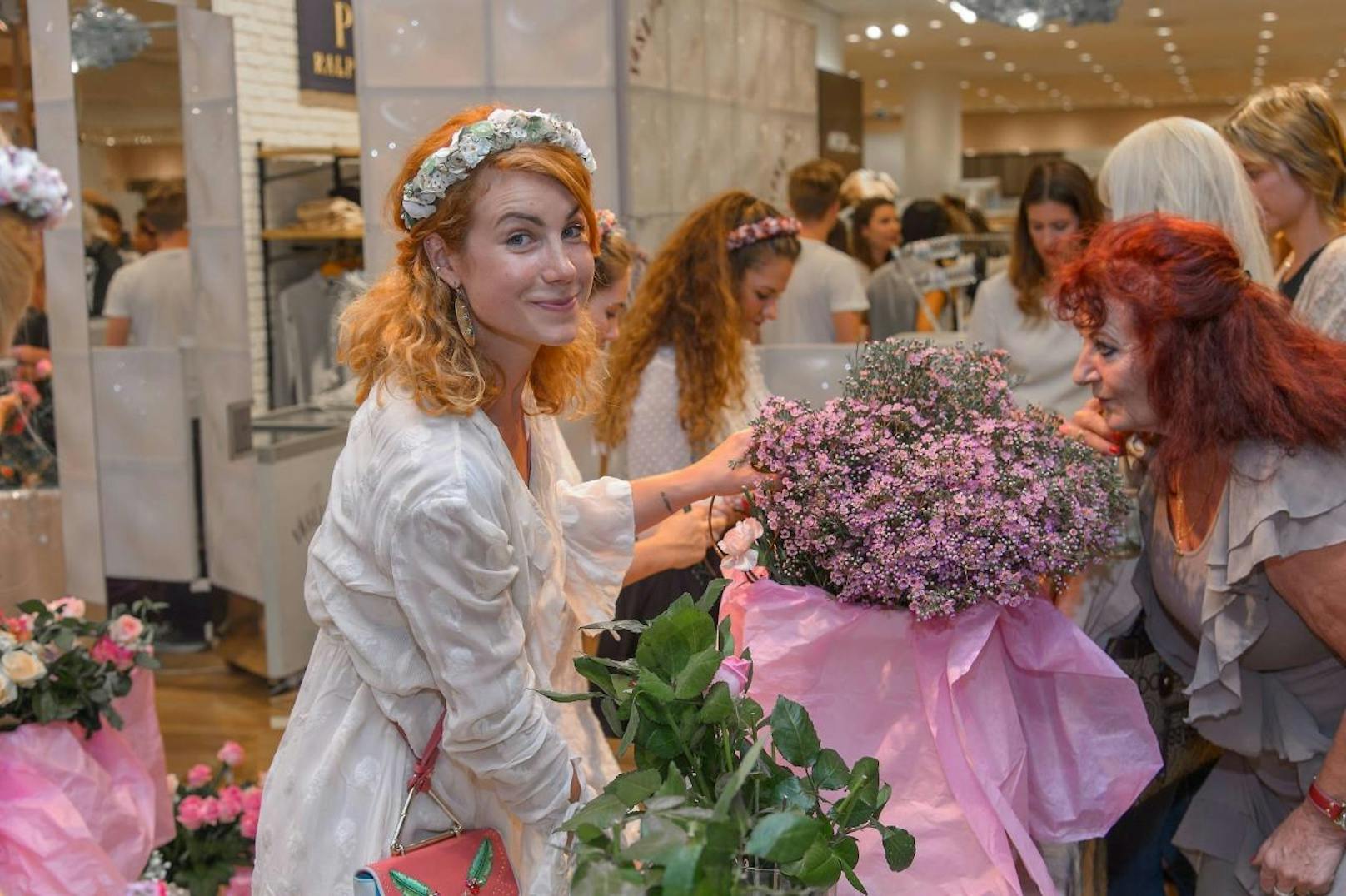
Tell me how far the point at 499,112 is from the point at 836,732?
806 mm

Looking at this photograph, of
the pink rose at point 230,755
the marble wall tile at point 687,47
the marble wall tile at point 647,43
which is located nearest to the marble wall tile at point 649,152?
the marble wall tile at point 647,43

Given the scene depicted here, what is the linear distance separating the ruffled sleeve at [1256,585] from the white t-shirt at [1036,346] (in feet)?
5.26

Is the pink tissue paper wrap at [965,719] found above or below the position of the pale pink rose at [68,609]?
above

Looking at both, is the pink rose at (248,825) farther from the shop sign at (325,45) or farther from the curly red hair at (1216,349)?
the shop sign at (325,45)

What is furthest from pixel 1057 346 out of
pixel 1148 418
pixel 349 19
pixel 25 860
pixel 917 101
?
pixel 917 101

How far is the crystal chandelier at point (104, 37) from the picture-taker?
427 centimetres

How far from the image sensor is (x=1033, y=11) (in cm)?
649

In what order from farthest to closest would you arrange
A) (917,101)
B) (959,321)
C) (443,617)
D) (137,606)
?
(917,101) < (959,321) < (137,606) < (443,617)

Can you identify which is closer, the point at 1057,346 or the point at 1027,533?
the point at 1027,533

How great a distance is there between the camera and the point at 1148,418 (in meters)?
1.89

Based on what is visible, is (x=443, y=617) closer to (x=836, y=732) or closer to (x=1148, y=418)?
(x=836, y=732)

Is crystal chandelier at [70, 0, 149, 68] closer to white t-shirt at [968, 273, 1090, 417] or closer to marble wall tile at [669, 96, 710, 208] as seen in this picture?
marble wall tile at [669, 96, 710, 208]

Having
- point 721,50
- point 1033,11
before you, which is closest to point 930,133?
point 1033,11

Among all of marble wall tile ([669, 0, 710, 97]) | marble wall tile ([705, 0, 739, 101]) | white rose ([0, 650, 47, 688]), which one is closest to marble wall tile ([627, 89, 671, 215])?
marble wall tile ([669, 0, 710, 97])
